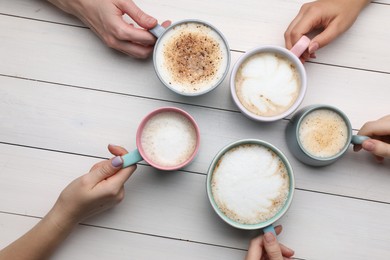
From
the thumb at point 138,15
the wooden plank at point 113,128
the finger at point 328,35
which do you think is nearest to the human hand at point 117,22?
the thumb at point 138,15

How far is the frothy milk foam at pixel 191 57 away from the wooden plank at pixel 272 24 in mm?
95

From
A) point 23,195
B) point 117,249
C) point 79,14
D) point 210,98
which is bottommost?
point 117,249

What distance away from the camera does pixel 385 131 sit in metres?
0.89

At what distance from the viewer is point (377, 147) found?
2.83 ft

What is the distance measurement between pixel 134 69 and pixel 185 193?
33 cm

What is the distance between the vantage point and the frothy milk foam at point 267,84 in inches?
35.4

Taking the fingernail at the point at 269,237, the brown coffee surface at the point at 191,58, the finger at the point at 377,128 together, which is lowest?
the fingernail at the point at 269,237

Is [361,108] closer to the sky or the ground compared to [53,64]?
closer to the ground

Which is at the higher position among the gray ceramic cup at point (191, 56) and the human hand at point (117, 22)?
the human hand at point (117, 22)

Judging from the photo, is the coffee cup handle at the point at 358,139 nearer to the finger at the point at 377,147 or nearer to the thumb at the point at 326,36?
the finger at the point at 377,147

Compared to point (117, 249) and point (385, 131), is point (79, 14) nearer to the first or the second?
point (117, 249)

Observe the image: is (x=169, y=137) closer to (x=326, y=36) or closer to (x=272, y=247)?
(x=272, y=247)

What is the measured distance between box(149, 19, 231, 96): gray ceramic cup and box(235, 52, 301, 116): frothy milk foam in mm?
56

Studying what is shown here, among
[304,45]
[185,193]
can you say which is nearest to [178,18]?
[304,45]
